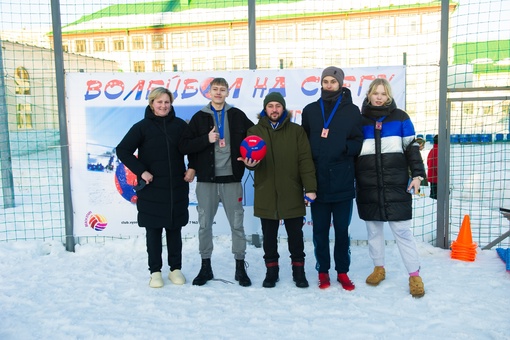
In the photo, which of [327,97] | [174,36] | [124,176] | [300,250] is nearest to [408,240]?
[300,250]

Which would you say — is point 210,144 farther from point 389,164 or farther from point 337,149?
point 389,164

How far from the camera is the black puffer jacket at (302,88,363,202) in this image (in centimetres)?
366

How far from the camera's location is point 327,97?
3.73 meters

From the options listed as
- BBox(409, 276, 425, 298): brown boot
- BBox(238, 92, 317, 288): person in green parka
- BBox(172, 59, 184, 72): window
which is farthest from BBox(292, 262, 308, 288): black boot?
BBox(172, 59, 184, 72): window

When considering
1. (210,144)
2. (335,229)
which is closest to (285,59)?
(210,144)

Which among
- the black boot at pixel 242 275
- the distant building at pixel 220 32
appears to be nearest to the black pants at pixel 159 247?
the black boot at pixel 242 275

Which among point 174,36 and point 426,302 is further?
point 174,36

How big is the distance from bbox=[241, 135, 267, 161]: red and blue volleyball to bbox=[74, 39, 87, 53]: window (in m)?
4.11

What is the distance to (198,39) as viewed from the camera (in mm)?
5949

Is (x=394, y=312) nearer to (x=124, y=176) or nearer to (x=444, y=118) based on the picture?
(x=444, y=118)

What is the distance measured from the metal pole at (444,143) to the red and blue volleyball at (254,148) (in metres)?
2.38

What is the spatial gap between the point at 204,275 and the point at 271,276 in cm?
66

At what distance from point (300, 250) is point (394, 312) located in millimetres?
980

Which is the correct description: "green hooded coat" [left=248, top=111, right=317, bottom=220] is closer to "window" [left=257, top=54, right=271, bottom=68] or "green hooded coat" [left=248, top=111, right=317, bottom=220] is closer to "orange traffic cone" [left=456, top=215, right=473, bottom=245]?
"window" [left=257, top=54, right=271, bottom=68]
